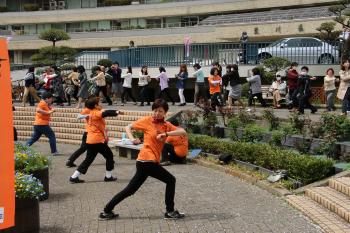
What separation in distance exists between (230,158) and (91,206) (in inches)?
163

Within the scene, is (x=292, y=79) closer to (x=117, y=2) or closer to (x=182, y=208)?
(x=182, y=208)

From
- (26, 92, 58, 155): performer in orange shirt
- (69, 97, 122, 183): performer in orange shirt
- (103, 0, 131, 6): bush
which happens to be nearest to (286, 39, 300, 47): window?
(26, 92, 58, 155): performer in orange shirt

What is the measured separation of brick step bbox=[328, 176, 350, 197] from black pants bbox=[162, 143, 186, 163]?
4.31 metres

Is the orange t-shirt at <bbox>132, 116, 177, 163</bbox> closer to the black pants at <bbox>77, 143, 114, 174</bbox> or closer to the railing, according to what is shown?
the black pants at <bbox>77, 143, 114, 174</bbox>

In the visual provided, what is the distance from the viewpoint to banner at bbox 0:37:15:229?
5223 mm

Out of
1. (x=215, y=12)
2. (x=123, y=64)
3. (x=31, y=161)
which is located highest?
(x=215, y=12)

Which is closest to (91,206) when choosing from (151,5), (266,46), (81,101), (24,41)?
(81,101)

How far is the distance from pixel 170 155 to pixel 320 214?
540 centimetres

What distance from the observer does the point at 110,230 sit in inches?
295

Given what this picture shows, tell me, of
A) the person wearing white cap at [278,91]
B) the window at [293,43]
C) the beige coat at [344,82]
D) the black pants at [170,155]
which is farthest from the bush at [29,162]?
the window at [293,43]

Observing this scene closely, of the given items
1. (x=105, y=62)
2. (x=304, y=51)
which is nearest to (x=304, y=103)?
(x=304, y=51)

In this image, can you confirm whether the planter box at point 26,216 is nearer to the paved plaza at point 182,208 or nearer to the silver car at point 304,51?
the paved plaza at point 182,208

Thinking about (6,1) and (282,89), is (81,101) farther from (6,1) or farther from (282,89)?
(6,1)

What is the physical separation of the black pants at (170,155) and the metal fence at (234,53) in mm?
9758
